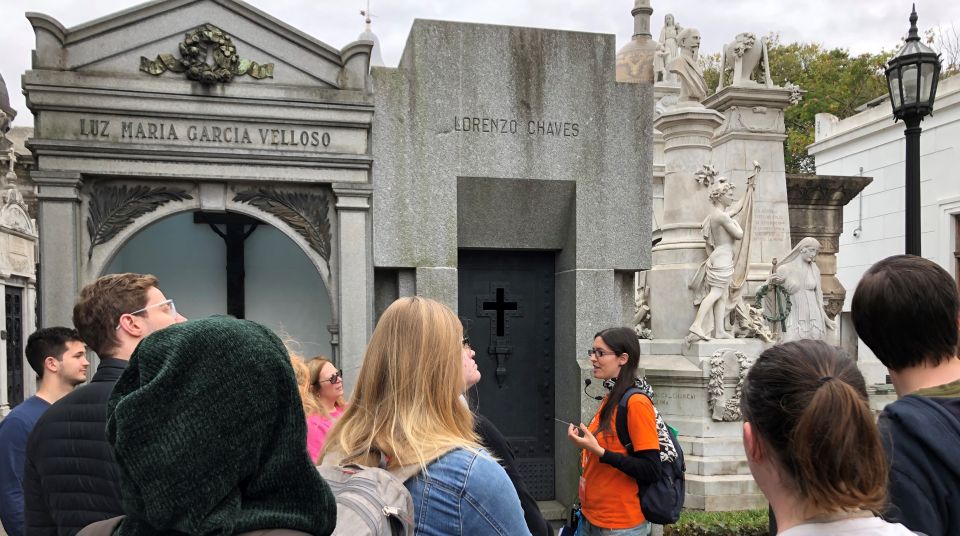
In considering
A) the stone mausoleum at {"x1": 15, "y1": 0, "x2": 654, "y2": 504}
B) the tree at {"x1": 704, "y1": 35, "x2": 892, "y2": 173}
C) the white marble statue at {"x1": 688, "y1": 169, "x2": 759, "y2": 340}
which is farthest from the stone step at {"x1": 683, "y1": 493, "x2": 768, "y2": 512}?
the tree at {"x1": 704, "y1": 35, "x2": 892, "y2": 173}

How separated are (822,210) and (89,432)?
1569cm

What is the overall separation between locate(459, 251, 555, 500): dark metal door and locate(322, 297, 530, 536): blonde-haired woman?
3.99 meters

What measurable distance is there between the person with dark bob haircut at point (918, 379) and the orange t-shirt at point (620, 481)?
2031 mm

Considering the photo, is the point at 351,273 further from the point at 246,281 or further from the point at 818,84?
the point at 818,84

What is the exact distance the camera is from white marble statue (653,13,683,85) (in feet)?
67.4

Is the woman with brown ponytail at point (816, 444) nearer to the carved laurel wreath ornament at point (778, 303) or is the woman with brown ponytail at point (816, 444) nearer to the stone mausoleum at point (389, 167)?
the stone mausoleum at point (389, 167)

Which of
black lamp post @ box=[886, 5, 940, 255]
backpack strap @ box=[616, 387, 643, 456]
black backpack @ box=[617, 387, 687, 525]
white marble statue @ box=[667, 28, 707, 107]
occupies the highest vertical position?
white marble statue @ box=[667, 28, 707, 107]

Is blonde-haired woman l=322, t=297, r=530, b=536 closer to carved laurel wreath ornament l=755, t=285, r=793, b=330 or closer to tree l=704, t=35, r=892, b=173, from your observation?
carved laurel wreath ornament l=755, t=285, r=793, b=330

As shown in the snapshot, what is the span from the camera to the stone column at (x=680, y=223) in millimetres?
10070

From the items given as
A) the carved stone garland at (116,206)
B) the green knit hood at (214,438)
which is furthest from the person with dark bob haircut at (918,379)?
the carved stone garland at (116,206)

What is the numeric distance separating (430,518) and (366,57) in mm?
4440

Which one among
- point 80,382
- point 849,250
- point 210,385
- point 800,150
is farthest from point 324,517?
point 800,150

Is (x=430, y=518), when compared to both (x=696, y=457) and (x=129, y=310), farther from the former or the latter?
(x=696, y=457)

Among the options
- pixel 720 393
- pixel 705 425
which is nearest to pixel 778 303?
pixel 720 393
